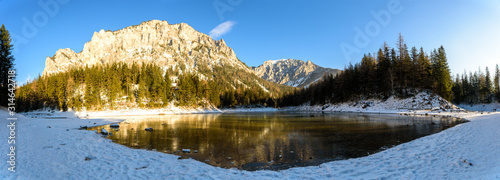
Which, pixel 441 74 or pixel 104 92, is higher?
pixel 441 74

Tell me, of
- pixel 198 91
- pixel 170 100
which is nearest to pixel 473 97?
pixel 198 91

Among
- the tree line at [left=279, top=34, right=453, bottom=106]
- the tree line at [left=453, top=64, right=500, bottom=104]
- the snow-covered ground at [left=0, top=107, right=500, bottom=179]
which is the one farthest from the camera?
the tree line at [left=453, top=64, right=500, bottom=104]

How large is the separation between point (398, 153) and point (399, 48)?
→ 76.4 metres

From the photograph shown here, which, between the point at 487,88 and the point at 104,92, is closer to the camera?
the point at 104,92

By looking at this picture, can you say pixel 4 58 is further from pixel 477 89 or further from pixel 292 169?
pixel 477 89

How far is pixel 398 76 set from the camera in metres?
67.8

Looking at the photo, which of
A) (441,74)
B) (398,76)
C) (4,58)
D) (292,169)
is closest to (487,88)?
(441,74)

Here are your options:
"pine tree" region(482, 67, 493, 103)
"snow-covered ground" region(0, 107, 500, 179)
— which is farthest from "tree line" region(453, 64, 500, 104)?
"snow-covered ground" region(0, 107, 500, 179)

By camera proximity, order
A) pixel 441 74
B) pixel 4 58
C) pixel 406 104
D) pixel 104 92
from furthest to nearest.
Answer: pixel 104 92 < pixel 441 74 < pixel 406 104 < pixel 4 58

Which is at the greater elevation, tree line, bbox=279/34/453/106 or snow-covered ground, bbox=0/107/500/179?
tree line, bbox=279/34/453/106

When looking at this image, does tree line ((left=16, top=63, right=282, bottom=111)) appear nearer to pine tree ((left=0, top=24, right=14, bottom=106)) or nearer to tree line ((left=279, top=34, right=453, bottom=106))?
pine tree ((left=0, top=24, right=14, bottom=106))

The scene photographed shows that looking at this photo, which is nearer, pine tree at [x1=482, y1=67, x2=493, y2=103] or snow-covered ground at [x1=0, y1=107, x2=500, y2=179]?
snow-covered ground at [x1=0, y1=107, x2=500, y2=179]

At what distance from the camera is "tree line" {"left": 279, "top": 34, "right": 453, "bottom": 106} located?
63.3m

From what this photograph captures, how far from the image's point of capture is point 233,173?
8086 mm
